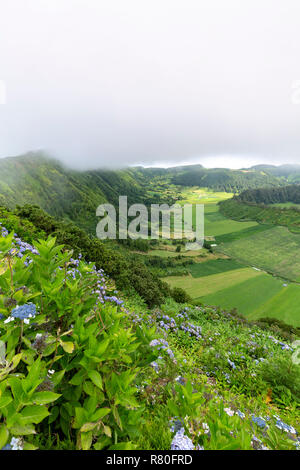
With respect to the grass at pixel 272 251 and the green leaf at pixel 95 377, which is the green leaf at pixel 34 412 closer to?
the green leaf at pixel 95 377

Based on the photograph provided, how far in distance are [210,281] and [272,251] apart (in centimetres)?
3846

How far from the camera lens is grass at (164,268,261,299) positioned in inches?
2267

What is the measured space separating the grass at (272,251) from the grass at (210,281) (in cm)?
869

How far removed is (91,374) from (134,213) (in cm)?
16971

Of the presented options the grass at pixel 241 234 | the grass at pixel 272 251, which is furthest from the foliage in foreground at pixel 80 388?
the grass at pixel 241 234

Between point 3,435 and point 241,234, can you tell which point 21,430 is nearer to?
point 3,435

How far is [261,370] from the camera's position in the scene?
4.01 meters

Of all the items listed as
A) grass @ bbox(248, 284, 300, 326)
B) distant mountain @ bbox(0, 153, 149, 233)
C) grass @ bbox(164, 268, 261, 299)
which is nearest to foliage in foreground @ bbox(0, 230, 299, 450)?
grass @ bbox(248, 284, 300, 326)

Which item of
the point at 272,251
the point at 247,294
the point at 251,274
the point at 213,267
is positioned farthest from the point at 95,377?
the point at 272,251

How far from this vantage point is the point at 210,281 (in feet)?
212

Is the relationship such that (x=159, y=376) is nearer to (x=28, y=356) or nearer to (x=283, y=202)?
(x=28, y=356)

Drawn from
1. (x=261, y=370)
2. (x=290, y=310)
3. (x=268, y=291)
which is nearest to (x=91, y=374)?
(x=261, y=370)

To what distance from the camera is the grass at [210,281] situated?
57.6 metres

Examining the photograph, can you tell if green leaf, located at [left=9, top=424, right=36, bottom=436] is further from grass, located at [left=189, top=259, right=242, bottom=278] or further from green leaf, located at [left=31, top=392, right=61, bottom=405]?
grass, located at [left=189, top=259, right=242, bottom=278]
